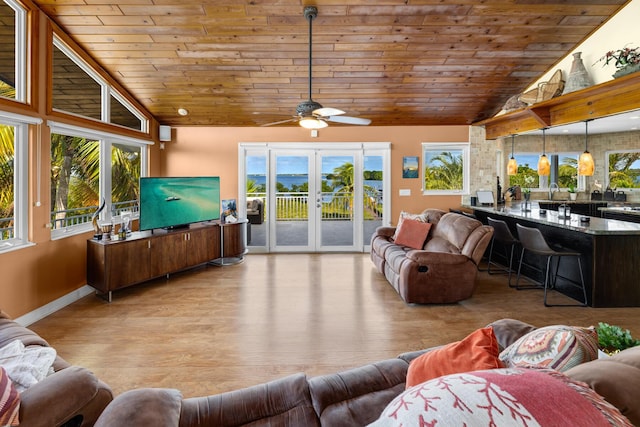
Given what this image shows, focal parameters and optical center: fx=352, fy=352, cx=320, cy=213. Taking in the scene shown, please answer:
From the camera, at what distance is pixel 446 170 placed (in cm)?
682

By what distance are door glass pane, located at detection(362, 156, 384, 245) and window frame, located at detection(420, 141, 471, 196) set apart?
2.72ft

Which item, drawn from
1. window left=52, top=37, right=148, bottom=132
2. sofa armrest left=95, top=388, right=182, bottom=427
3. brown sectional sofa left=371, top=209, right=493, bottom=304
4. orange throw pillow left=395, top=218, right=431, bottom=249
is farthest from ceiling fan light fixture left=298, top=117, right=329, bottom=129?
sofa armrest left=95, top=388, right=182, bottom=427

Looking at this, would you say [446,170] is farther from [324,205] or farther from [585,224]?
[585,224]

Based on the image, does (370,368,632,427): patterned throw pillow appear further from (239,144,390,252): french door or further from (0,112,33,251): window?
(239,144,390,252): french door

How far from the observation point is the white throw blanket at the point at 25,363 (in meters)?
1.54

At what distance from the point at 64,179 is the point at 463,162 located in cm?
641

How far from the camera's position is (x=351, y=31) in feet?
13.3

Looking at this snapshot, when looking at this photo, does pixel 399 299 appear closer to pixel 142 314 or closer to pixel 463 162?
pixel 142 314

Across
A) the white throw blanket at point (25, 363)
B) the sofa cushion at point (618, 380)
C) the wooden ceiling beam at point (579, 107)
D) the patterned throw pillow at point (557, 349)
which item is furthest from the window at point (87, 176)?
the wooden ceiling beam at point (579, 107)

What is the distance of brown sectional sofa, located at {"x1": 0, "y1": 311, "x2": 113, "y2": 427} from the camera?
1243mm

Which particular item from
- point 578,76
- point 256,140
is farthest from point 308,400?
point 256,140

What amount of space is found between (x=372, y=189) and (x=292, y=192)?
155cm

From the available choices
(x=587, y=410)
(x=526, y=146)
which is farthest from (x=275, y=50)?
(x=526, y=146)

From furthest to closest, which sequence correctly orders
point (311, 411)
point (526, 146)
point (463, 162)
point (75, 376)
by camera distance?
point (526, 146)
point (463, 162)
point (75, 376)
point (311, 411)
